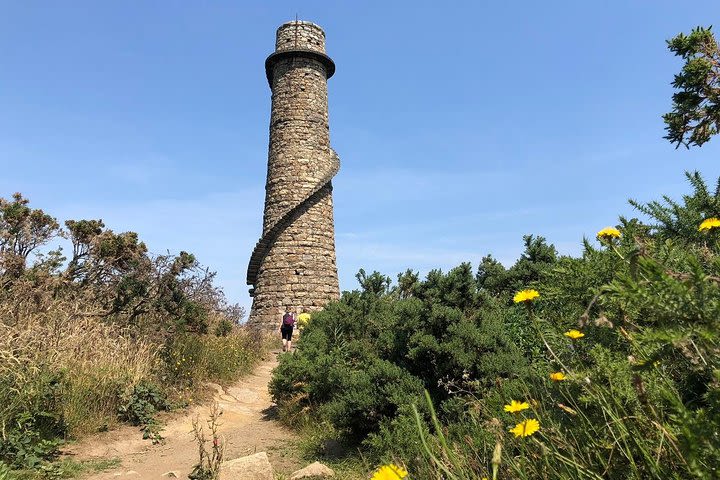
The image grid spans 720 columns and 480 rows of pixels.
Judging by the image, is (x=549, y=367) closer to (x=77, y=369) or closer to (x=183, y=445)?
(x=183, y=445)

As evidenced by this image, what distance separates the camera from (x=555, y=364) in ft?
7.07

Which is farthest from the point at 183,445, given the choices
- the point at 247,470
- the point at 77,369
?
the point at 247,470

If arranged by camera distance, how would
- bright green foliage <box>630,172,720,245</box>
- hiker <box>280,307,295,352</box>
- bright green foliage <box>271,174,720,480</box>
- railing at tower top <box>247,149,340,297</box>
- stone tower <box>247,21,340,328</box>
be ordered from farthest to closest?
railing at tower top <box>247,149,340,297</box>
stone tower <box>247,21,340,328</box>
hiker <box>280,307,295,352</box>
bright green foliage <box>630,172,720,245</box>
bright green foliage <box>271,174,720,480</box>

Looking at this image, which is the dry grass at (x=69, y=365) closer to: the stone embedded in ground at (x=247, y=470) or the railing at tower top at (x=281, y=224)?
the stone embedded in ground at (x=247, y=470)

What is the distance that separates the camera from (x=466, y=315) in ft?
17.5

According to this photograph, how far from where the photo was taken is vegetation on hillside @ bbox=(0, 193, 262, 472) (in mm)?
5453

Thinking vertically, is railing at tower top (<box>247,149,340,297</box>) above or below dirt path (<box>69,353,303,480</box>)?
above

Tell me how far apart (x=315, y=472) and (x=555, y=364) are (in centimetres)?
326

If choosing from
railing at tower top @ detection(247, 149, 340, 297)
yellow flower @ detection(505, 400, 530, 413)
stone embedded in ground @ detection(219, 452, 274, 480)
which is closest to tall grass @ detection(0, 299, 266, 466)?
stone embedded in ground @ detection(219, 452, 274, 480)

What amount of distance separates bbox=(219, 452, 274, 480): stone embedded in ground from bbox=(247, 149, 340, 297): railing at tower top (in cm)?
1164

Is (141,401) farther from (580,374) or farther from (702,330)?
(702,330)

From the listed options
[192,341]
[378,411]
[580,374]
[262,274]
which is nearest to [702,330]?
[580,374]

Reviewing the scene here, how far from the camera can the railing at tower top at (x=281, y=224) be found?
15789 millimetres

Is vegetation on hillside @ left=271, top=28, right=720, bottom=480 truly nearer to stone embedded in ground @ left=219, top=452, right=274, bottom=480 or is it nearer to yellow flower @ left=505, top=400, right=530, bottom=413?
yellow flower @ left=505, top=400, right=530, bottom=413
